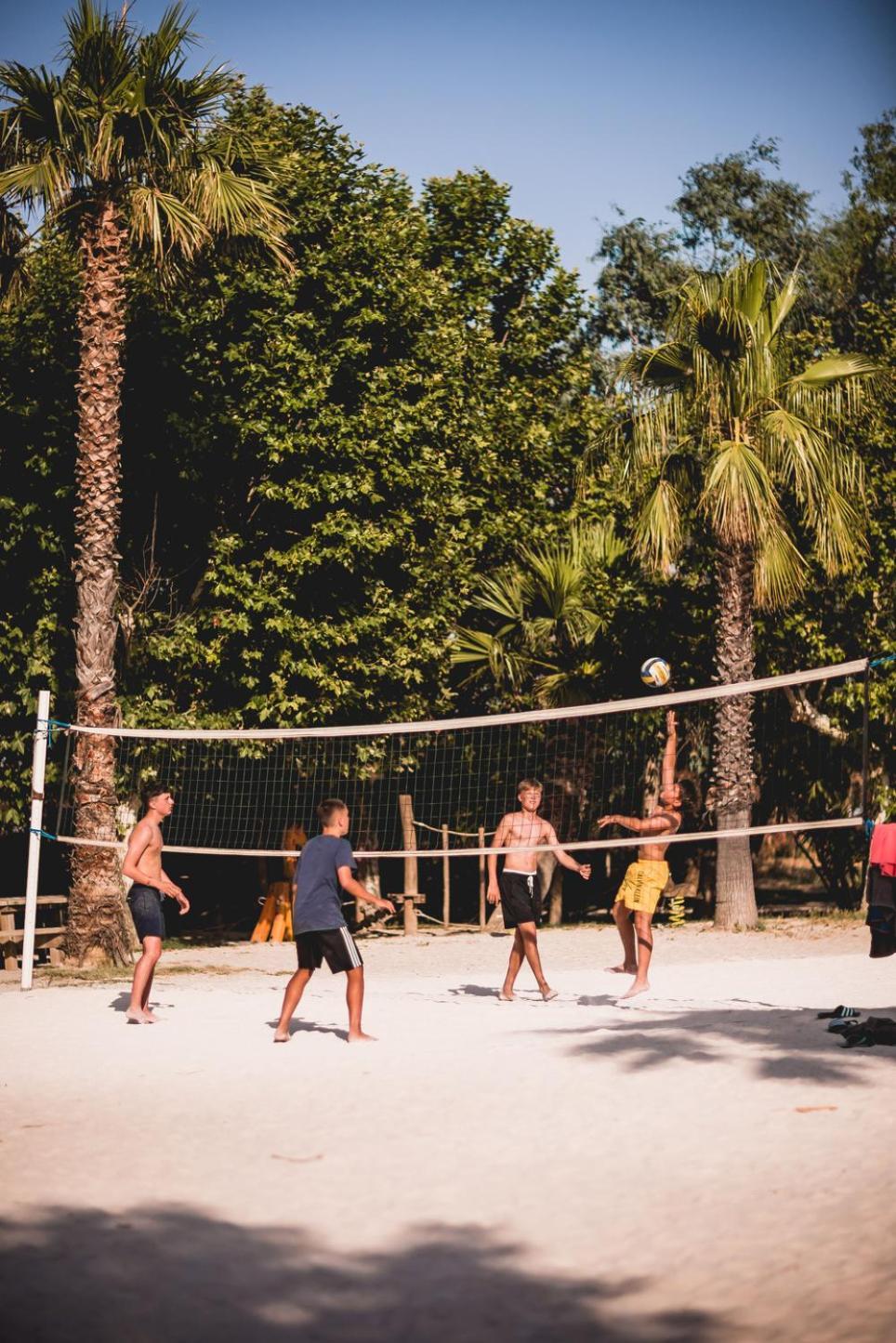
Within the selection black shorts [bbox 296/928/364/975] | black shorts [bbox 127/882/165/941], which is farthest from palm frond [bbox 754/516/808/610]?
black shorts [bbox 296/928/364/975]

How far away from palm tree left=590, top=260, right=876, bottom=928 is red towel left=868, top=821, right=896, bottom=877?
33.6 ft

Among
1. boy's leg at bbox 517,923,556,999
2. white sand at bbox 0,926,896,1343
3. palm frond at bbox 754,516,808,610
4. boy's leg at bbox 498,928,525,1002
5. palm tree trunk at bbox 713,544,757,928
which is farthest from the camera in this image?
palm tree trunk at bbox 713,544,757,928

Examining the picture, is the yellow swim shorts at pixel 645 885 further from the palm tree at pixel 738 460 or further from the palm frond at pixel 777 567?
the palm frond at pixel 777 567

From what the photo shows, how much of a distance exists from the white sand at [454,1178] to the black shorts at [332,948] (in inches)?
23.4

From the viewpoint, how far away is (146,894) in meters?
11.6

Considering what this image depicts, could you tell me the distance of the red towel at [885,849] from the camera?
9.59 metres

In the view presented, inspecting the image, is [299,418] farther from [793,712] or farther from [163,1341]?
[163,1341]

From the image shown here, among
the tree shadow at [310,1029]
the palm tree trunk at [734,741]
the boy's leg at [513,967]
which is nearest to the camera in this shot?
the tree shadow at [310,1029]

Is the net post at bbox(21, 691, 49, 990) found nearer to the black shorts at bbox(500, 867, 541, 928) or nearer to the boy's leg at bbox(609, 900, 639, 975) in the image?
the black shorts at bbox(500, 867, 541, 928)

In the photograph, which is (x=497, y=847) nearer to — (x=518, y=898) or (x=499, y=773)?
(x=518, y=898)

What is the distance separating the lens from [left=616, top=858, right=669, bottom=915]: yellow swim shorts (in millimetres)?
12375

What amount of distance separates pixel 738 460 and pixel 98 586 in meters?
8.30

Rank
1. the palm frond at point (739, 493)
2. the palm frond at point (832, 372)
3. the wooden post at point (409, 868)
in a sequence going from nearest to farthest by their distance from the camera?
the palm frond at point (739, 493) < the palm frond at point (832, 372) < the wooden post at point (409, 868)

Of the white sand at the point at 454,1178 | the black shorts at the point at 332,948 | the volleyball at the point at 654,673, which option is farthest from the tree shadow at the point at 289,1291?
the volleyball at the point at 654,673
